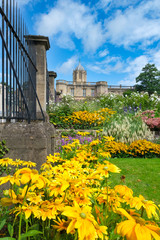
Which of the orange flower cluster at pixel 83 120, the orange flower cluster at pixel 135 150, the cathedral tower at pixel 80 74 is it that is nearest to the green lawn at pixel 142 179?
the orange flower cluster at pixel 135 150

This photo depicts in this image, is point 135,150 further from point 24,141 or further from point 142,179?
point 24,141

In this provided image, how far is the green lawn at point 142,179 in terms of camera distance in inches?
109

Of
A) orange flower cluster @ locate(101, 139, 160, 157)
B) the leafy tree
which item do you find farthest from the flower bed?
the leafy tree

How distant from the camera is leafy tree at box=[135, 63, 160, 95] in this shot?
137 feet

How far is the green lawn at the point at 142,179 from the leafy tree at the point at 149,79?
41.3 m

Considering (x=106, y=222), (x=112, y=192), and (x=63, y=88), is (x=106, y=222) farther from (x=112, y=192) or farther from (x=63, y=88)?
(x=63, y=88)

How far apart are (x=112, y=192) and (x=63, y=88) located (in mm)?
48094

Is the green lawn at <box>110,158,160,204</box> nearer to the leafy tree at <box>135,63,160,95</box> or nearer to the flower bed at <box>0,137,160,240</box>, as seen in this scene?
the flower bed at <box>0,137,160,240</box>

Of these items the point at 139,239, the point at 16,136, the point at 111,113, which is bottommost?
the point at 139,239

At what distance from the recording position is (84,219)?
2.00 ft

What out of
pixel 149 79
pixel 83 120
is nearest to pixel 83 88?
pixel 149 79

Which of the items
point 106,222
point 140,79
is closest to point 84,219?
point 106,222

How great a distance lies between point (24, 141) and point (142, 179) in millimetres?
2610

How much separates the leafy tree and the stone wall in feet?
144
